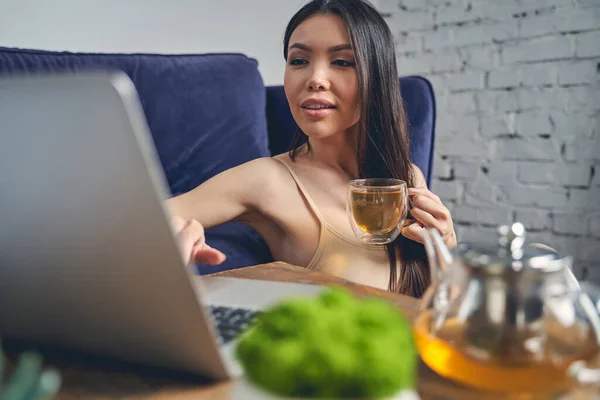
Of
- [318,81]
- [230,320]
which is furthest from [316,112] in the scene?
[230,320]

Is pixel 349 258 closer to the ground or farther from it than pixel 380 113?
closer to the ground

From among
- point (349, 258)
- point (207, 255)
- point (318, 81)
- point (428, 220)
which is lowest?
point (349, 258)

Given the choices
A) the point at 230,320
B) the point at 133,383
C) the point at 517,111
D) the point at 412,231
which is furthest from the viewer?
the point at 517,111

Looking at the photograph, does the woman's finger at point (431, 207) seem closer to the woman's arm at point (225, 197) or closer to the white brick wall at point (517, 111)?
the woman's arm at point (225, 197)

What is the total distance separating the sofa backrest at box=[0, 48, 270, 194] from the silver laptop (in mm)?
894

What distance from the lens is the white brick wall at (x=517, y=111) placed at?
1956 millimetres

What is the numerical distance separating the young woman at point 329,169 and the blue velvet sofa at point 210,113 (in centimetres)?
13

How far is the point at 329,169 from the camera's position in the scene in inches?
52.3

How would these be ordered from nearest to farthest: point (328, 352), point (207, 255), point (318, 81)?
point (328, 352) < point (207, 255) < point (318, 81)

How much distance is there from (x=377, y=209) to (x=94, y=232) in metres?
0.52

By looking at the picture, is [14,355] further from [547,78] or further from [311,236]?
[547,78]

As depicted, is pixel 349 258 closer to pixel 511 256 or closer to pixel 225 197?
pixel 225 197

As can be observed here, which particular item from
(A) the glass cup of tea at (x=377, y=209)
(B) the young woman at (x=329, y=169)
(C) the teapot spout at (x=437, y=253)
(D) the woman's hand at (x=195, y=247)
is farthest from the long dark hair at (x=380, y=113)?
(C) the teapot spout at (x=437, y=253)

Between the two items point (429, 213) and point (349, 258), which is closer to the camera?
point (429, 213)
